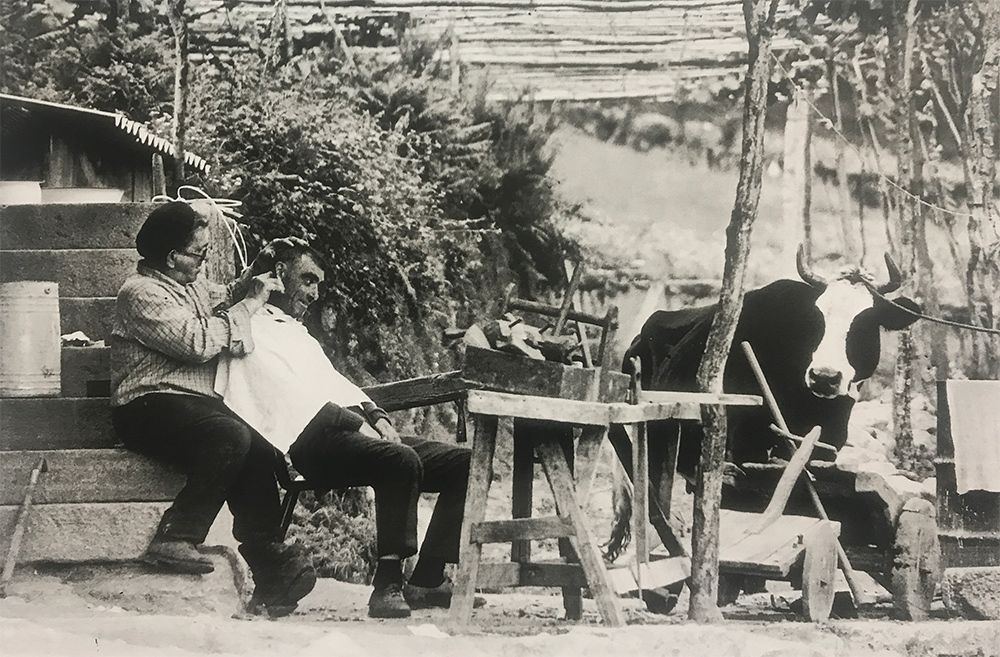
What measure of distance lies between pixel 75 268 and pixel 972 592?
4.09 meters

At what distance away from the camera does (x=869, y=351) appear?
183 inches

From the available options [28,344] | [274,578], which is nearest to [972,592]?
[274,578]

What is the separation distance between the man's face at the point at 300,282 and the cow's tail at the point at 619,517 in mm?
1501

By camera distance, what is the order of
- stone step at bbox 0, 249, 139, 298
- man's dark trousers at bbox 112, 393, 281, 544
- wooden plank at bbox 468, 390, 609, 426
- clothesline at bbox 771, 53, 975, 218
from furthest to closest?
1. clothesline at bbox 771, 53, 975, 218
2. stone step at bbox 0, 249, 139, 298
3. man's dark trousers at bbox 112, 393, 281, 544
4. wooden plank at bbox 468, 390, 609, 426

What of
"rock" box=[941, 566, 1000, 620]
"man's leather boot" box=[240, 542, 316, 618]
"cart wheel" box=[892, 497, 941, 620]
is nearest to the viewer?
"man's leather boot" box=[240, 542, 316, 618]

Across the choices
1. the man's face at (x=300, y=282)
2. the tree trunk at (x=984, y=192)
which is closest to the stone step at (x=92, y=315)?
the man's face at (x=300, y=282)

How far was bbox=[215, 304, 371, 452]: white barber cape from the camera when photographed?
3953 mm

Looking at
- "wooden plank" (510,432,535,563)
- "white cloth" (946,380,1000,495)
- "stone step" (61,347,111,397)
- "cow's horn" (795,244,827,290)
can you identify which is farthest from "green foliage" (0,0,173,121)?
"white cloth" (946,380,1000,495)

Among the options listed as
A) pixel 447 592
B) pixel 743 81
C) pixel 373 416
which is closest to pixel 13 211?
pixel 373 416

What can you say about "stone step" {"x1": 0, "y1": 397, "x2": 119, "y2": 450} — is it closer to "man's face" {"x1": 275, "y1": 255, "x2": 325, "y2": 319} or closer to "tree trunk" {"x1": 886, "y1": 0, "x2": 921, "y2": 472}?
"man's face" {"x1": 275, "y1": 255, "x2": 325, "y2": 319}

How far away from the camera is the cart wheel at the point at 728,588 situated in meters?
4.28

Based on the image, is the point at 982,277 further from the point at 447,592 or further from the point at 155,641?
the point at 155,641

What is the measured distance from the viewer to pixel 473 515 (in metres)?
3.76

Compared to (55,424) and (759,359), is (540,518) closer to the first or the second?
(759,359)
